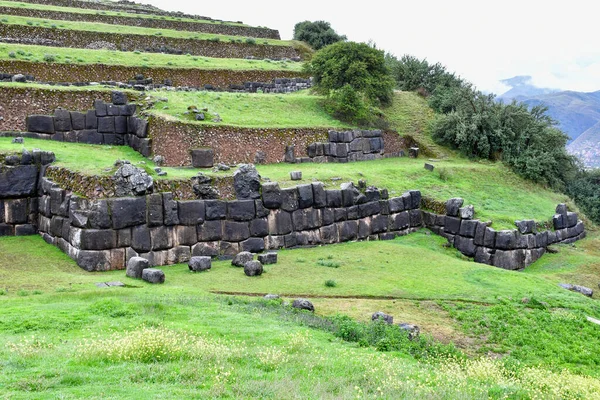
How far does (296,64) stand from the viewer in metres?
52.5

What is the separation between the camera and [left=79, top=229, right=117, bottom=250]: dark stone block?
837 inches

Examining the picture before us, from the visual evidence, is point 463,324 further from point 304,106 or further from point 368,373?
point 304,106

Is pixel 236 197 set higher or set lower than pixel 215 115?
lower

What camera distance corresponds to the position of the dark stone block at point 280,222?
84.0ft

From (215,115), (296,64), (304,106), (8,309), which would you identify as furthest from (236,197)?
(296,64)

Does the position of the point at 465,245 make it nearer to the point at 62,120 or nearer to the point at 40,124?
the point at 62,120

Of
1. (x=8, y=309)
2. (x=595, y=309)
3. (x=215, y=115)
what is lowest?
(x=595, y=309)

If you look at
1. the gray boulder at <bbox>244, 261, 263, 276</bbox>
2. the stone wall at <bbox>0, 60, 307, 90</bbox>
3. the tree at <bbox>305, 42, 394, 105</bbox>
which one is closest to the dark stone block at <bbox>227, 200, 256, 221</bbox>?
the gray boulder at <bbox>244, 261, 263, 276</bbox>

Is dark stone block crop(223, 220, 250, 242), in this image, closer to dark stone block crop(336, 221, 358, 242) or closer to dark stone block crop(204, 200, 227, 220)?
dark stone block crop(204, 200, 227, 220)

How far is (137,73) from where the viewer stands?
131 feet

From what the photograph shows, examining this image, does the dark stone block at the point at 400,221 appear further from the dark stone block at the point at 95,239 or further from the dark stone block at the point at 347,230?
the dark stone block at the point at 95,239

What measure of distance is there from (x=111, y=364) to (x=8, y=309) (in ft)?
16.1

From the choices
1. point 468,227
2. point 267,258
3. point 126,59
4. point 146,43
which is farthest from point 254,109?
point 146,43

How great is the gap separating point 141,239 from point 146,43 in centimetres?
3180
